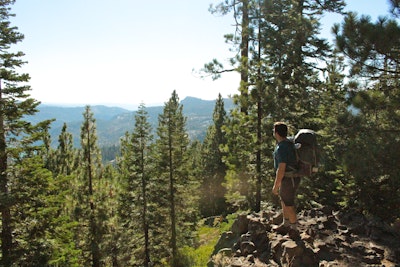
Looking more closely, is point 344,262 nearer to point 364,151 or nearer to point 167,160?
point 364,151

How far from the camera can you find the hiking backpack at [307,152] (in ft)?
20.1

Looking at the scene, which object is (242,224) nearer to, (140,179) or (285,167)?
(285,167)

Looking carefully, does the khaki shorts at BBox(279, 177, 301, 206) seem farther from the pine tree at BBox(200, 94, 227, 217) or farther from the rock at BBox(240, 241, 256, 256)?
the pine tree at BBox(200, 94, 227, 217)

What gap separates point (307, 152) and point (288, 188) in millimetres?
880

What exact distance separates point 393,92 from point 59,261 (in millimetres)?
13921

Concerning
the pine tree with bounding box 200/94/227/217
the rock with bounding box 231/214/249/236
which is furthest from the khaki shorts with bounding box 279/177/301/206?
the pine tree with bounding box 200/94/227/217

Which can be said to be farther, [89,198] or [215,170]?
[215,170]

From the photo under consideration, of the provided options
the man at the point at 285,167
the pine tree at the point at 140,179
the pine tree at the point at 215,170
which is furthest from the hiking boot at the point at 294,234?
the pine tree at the point at 215,170

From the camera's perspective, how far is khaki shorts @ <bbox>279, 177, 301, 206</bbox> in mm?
6316

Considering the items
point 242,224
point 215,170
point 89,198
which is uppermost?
point 242,224

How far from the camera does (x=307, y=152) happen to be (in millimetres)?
6164

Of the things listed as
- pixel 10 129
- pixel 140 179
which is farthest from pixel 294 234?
pixel 140 179

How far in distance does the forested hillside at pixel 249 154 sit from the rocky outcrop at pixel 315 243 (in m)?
0.09

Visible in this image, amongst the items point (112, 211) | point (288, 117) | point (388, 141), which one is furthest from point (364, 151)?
point (112, 211)
